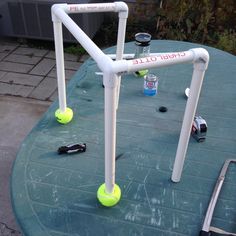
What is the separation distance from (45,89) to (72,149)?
1.53m

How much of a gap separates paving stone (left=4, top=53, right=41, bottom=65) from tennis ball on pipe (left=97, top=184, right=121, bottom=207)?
2.25 metres

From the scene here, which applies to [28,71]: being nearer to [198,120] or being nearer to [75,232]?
[198,120]

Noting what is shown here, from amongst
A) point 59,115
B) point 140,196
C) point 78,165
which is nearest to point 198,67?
point 140,196

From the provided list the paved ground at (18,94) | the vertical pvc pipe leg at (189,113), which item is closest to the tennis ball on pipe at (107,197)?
the vertical pvc pipe leg at (189,113)

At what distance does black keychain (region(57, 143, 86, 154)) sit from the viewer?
127cm

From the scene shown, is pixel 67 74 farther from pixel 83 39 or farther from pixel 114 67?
pixel 114 67

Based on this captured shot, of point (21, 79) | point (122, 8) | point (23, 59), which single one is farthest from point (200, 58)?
point (23, 59)

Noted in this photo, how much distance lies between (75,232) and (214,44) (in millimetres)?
2619

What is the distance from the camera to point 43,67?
9.86 ft

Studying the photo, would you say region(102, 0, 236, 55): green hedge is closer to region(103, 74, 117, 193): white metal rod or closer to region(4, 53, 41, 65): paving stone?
region(4, 53, 41, 65): paving stone

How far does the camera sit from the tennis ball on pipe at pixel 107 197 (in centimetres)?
106

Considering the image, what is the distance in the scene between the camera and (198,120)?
1.38 metres

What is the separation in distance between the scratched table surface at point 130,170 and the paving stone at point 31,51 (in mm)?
1683

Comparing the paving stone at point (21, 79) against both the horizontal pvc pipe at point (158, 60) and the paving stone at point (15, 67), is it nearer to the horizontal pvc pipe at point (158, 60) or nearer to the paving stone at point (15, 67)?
the paving stone at point (15, 67)
